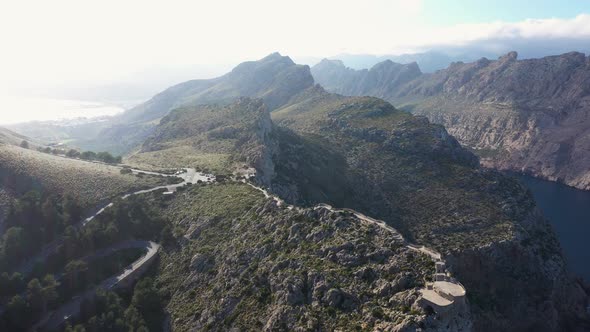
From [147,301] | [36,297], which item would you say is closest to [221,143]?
[147,301]

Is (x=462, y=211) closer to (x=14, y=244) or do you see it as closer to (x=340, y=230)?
(x=340, y=230)

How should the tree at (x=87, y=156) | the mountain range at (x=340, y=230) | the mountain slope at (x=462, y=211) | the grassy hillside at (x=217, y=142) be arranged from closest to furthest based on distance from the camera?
the mountain range at (x=340, y=230)
the mountain slope at (x=462, y=211)
the grassy hillside at (x=217, y=142)
the tree at (x=87, y=156)

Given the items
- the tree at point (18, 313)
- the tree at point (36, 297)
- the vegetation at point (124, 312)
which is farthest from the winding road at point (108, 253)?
the vegetation at point (124, 312)

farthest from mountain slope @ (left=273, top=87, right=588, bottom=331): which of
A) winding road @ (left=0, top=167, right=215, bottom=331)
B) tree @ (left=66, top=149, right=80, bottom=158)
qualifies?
tree @ (left=66, top=149, right=80, bottom=158)

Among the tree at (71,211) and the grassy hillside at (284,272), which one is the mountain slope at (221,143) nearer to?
the grassy hillside at (284,272)

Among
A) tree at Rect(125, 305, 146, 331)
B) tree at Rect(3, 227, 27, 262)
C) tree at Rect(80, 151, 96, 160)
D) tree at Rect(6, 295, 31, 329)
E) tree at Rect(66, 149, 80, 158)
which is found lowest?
tree at Rect(125, 305, 146, 331)

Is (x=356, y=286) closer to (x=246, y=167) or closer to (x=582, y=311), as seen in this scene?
(x=246, y=167)

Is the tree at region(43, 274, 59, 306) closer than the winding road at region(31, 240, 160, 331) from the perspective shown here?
No

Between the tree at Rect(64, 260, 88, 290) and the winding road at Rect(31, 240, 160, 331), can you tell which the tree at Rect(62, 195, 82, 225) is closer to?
the winding road at Rect(31, 240, 160, 331)

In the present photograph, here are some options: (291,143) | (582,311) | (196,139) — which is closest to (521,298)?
(582,311)

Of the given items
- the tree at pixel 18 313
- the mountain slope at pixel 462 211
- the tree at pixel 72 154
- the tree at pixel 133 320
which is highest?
the tree at pixel 72 154

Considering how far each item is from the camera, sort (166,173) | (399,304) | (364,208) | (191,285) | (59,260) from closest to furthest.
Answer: (399,304) → (191,285) → (59,260) → (166,173) → (364,208)
